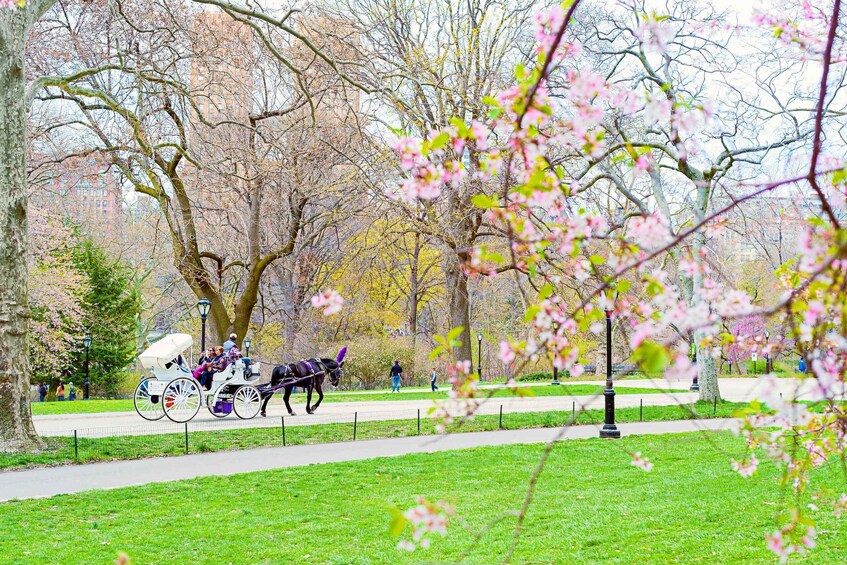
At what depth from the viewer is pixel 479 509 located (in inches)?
359

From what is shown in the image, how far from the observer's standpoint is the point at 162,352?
1741 centimetres

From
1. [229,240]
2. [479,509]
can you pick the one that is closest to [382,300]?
[229,240]

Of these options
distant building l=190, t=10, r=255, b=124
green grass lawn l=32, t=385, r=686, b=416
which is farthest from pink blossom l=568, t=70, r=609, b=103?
green grass lawn l=32, t=385, r=686, b=416

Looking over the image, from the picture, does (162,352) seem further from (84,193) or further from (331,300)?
(84,193)

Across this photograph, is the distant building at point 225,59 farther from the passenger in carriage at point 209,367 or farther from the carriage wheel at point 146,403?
the carriage wheel at point 146,403

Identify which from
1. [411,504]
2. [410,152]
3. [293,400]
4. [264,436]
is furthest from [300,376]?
[410,152]

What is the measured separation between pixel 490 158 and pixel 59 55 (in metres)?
17.3

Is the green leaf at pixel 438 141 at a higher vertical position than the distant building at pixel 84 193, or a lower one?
lower

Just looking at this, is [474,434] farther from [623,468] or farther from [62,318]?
[62,318]

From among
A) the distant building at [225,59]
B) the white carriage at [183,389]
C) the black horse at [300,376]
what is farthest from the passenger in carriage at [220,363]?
the distant building at [225,59]

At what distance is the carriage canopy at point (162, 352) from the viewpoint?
17.2 meters

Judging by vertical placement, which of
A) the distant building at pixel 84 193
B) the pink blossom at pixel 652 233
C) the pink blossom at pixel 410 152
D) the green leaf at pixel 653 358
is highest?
the distant building at pixel 84 193

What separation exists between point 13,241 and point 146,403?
6.77 metres

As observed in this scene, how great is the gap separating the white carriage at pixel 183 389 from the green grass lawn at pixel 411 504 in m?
6.29
